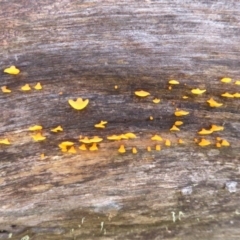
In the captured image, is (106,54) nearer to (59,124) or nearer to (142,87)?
(142,87)

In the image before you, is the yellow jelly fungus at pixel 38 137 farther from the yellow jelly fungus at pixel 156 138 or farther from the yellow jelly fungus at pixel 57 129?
the yellow jelly fungus at pixel 156 138

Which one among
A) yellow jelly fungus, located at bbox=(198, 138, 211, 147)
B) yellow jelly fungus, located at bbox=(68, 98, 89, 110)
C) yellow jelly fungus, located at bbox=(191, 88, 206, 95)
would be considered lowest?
yellow jelly fungus, located at bbox=(198, 138, 211, 147)

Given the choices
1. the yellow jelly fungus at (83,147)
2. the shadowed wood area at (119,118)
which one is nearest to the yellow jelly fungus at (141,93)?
the shadowed wood area at (119,118)

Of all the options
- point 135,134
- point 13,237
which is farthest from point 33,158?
point 135,134

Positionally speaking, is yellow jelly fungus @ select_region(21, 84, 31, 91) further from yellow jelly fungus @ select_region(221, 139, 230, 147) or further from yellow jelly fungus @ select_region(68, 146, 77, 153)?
yellow jelly fungus @ select_region(221, 139, 230, 147)

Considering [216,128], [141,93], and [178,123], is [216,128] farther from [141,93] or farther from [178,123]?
[141,93]

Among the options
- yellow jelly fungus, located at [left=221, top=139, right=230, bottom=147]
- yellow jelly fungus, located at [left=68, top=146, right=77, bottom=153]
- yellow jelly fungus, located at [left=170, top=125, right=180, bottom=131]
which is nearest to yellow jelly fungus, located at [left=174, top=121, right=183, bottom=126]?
yellow jelly fungus, located at [left=170, top=125, right=180, bottom=131]
